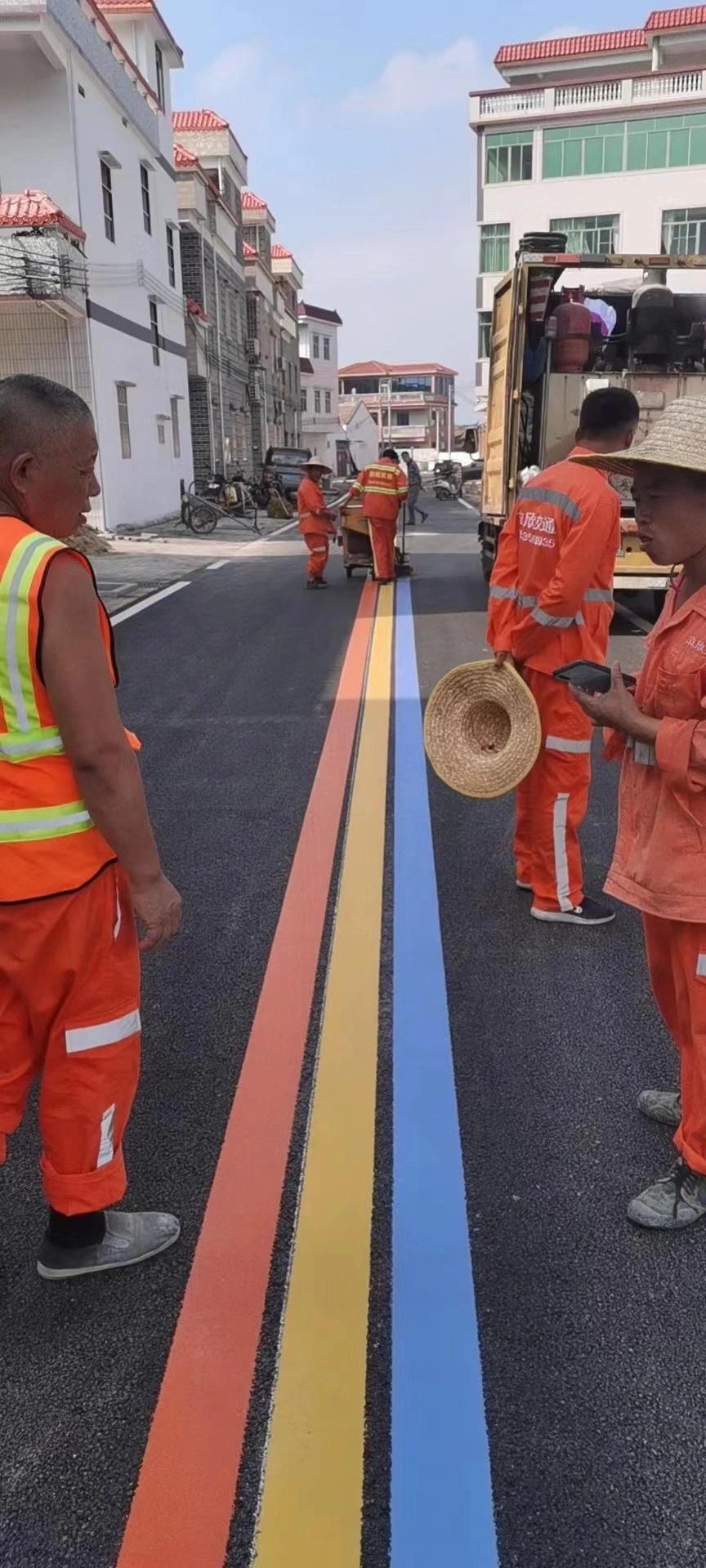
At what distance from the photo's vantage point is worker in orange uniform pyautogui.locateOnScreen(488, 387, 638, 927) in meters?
3.56

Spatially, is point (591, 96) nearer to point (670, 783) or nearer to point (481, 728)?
point (481, 728)

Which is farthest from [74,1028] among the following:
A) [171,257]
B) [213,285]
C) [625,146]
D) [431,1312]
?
[625,146]

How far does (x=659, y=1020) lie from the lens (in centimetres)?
317

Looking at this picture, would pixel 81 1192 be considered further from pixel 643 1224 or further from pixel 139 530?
pixel 139 530

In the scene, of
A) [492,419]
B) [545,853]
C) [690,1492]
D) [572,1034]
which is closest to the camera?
[690,1492]

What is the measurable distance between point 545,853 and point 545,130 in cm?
4445

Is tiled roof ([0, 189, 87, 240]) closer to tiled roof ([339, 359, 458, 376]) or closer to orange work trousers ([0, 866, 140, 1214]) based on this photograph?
orange work trousers ([0, 866, 140, 1214])

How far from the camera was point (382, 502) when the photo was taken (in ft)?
42.0

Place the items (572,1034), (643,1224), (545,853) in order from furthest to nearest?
1. (545,853)
2. (572,1034)
3. (643,1224)

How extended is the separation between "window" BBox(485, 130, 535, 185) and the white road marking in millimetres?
34700

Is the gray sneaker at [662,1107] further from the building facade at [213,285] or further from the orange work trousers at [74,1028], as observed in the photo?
the building facade at [213,285]

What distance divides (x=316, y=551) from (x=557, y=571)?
986 cm

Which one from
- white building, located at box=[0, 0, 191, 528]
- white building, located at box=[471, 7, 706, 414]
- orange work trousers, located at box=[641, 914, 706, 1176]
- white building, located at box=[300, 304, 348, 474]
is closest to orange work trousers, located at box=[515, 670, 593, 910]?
orange work trousers, located at box=[641, 914, 706, 1176]

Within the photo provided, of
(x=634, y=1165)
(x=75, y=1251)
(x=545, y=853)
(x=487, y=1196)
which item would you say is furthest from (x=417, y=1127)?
(x=545, y=853)
